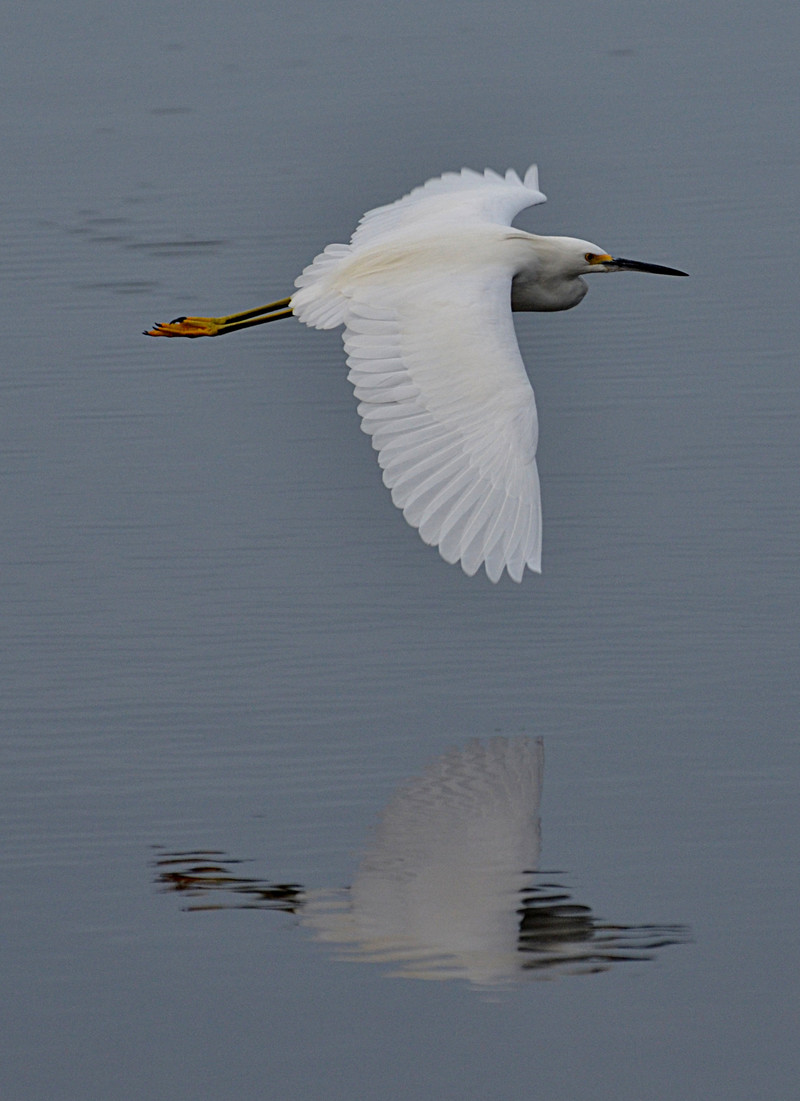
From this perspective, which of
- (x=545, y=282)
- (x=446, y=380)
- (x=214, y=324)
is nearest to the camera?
(x=446, y=380)

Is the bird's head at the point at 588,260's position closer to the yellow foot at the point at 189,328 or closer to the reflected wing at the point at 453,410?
the reflected wing at the point at 453,410

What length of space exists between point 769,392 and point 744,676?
2.64 m

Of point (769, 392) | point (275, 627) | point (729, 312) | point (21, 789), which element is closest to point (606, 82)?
point (729, 312)

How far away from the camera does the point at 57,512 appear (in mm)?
9102

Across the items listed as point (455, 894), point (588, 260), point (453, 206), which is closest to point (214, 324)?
point (453, 206)

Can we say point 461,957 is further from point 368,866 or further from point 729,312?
point 729,312

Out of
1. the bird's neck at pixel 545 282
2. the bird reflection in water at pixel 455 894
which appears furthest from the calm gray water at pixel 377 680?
the bird's neck at pixel 545 282

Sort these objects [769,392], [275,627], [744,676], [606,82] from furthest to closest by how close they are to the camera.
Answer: [606,82], [769,392], [275,627], [744,676]

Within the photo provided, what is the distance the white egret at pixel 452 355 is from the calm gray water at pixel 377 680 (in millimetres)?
720

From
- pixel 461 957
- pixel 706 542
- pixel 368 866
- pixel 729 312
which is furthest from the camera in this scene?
pixel 729 312

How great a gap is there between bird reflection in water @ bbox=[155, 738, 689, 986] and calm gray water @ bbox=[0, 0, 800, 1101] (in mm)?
12

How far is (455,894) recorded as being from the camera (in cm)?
618

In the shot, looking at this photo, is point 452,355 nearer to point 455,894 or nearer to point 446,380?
point 446,380

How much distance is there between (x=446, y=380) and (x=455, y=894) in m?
1.80
